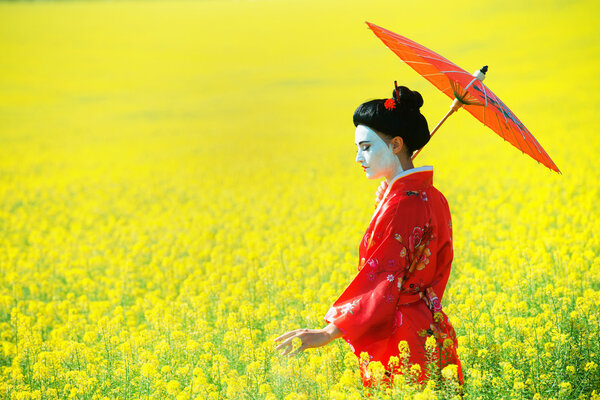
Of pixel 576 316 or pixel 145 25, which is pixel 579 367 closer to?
pixel 576 316

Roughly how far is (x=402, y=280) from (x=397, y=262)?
97 millimetres

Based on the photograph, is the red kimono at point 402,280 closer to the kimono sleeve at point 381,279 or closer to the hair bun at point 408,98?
the kimono sleeve at point 381,279

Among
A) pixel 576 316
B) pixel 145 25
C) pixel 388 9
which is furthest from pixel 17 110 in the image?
pixel 576 316

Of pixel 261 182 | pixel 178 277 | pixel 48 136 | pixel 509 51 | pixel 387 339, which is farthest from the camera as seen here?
pixel 509 51

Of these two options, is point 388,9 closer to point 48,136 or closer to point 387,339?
point 48,136

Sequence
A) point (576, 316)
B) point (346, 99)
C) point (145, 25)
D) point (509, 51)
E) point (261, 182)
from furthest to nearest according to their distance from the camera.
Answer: point (145, 25) → point (509, 51) → point (346, 99) → point (261, 182) → point (576, 316)

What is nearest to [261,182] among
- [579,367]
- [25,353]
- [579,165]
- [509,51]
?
[579,165]

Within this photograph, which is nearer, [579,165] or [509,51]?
[579,165]

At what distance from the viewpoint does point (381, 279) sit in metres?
2.82

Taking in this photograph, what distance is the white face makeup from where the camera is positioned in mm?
3012

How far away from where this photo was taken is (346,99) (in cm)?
3053

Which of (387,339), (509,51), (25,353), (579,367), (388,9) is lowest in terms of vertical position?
(25,353)

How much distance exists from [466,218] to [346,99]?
23.4 metres

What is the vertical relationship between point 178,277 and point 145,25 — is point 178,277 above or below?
below
